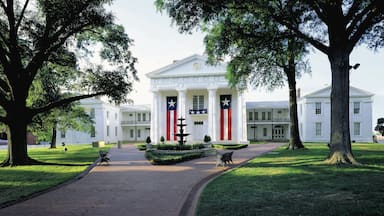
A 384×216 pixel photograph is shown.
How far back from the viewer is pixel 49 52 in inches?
679

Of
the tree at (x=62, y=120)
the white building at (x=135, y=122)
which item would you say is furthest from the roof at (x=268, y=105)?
the tree at (x=62, y=120)

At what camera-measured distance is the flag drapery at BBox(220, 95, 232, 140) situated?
41.9 m

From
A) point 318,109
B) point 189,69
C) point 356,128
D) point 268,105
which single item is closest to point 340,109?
point 189,69

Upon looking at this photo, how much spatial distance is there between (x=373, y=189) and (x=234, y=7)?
912 cm

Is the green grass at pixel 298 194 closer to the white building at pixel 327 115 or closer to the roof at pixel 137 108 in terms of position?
the white building at pixel 327 115

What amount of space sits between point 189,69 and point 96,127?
1977 centimetres

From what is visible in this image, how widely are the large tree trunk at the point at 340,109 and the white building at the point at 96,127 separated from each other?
141 feet

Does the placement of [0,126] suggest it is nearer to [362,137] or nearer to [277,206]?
[277,206]

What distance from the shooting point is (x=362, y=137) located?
46688mm

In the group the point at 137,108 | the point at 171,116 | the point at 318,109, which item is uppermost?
the point at 137,108

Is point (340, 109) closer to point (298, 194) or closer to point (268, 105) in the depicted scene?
point (298, 194)

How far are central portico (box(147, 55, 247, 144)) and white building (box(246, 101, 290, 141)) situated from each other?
41.8ft

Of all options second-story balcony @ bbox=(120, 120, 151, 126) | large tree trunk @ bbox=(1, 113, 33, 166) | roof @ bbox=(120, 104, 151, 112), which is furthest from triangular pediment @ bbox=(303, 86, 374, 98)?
large tree trunk @ bbox=(1, 113, 33, 166)

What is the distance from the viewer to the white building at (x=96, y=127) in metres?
52.5
